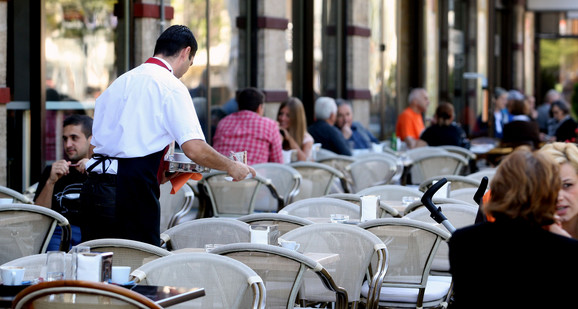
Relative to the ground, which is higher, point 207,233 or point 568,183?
point 568,183

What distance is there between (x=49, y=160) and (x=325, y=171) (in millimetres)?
2217

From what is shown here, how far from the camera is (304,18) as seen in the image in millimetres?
12492

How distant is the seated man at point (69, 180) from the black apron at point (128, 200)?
862 millimetres

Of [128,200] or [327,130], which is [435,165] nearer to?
[327,130]

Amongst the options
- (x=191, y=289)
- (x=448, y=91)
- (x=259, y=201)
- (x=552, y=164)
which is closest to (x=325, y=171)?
(x=259, y=201)

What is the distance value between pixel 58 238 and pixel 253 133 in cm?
333

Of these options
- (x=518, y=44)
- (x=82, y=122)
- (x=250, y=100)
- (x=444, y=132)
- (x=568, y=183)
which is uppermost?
(x=518, y=44)

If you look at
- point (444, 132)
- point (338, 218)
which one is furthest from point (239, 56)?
point (338, 218)

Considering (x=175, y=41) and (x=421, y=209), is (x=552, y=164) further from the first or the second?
(x=421, y=209)

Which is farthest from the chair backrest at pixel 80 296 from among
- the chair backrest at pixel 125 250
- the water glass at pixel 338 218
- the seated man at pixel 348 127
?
the seated man at pixel 348 127

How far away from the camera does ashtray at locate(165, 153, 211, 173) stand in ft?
→ 16.2

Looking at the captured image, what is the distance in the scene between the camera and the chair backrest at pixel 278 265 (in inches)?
161

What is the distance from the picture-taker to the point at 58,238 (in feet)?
18.5

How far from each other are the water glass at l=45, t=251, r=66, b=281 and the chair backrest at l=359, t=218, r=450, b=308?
Result: 1.85 metres
